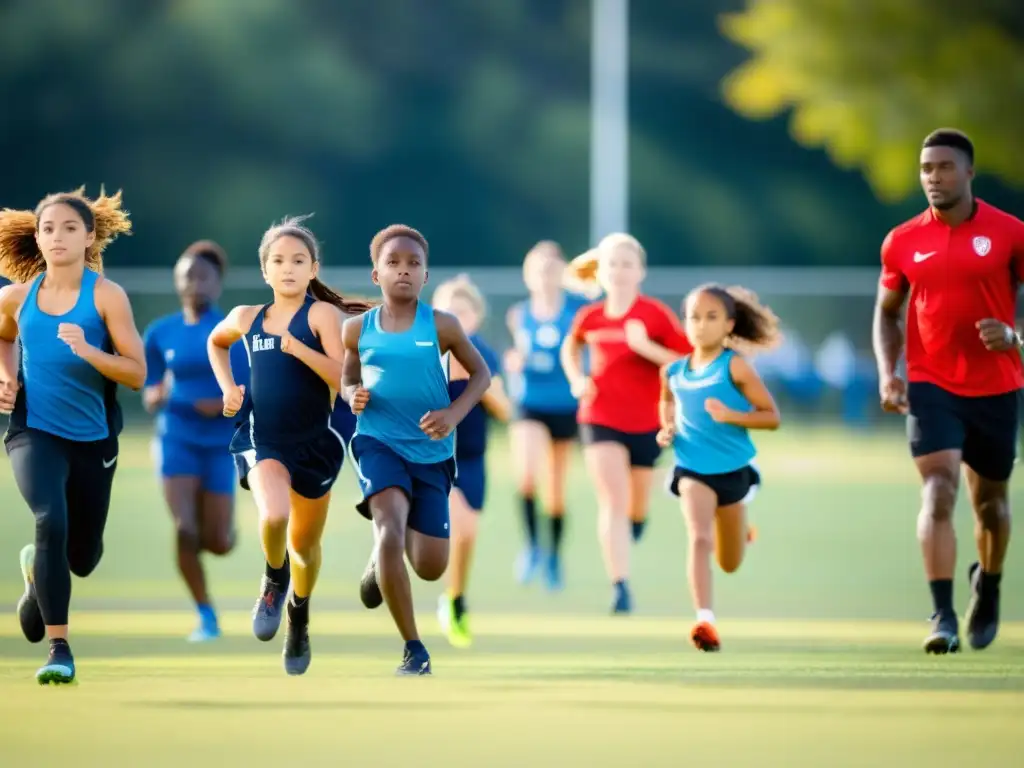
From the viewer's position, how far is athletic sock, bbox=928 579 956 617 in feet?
30.6

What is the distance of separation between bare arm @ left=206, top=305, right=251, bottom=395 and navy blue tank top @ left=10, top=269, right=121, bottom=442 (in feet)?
1.77

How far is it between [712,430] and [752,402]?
8.6 inches

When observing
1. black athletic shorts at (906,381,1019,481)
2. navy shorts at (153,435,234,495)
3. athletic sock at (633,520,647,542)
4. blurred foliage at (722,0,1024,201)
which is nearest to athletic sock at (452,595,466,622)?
navy shorts at (153,435,234,495)

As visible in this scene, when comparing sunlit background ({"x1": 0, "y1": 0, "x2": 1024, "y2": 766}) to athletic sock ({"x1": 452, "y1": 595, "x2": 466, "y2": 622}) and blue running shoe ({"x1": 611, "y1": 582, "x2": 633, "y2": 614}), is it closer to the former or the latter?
blue running shoe ({"x1": 611, "y1": 582, "x2": 633, "y2": 614})

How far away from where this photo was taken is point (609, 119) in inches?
1391

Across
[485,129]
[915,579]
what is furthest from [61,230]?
[485,129]

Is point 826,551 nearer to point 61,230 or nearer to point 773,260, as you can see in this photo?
point 61,230

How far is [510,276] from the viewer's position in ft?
107

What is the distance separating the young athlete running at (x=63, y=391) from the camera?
26.8ft

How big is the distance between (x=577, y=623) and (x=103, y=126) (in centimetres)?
2941

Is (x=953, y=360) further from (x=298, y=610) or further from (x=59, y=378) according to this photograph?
(x=59, y=378)

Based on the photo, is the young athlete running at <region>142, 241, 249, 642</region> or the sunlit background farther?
the sunlit background

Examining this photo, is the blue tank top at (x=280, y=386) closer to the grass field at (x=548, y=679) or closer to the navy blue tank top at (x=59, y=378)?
the navy blue tank top at (x=59, y=378)

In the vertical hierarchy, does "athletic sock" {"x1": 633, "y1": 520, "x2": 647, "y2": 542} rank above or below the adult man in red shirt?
below
